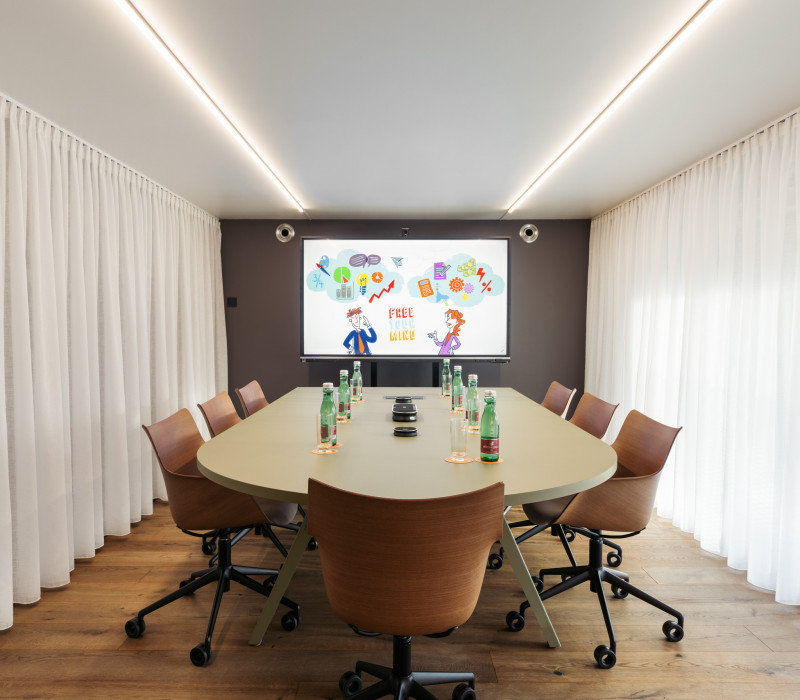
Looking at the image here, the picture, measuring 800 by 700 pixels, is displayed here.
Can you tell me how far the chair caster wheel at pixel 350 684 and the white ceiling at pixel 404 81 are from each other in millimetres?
2510

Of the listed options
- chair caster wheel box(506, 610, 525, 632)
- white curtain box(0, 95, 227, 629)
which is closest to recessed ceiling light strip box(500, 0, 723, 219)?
chair caster wheel box(506, 610, 525, 632)

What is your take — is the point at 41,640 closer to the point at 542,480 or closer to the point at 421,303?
the point at 542,480

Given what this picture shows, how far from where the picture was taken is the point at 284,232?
5.55 m

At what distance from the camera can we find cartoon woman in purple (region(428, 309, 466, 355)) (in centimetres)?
547

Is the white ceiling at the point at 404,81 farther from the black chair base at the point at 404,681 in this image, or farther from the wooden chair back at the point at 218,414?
the black chair base at the point at 404,681

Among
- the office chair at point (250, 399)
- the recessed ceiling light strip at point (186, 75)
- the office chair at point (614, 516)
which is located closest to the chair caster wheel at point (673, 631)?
the office chair at point (614, 516)

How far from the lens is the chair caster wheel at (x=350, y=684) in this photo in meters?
1.79

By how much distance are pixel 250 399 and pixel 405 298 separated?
7.75 feet

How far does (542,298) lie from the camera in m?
5.71

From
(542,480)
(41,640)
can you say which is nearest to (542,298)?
(542,480)

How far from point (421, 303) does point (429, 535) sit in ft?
14.0

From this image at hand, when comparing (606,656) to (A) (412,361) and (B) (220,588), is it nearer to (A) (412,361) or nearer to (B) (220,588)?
(B) (220,588)

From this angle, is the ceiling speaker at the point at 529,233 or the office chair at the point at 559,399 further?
the ceiling speaker at the point at 529,233

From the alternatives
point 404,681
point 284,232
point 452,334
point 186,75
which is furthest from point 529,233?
point 404,681
